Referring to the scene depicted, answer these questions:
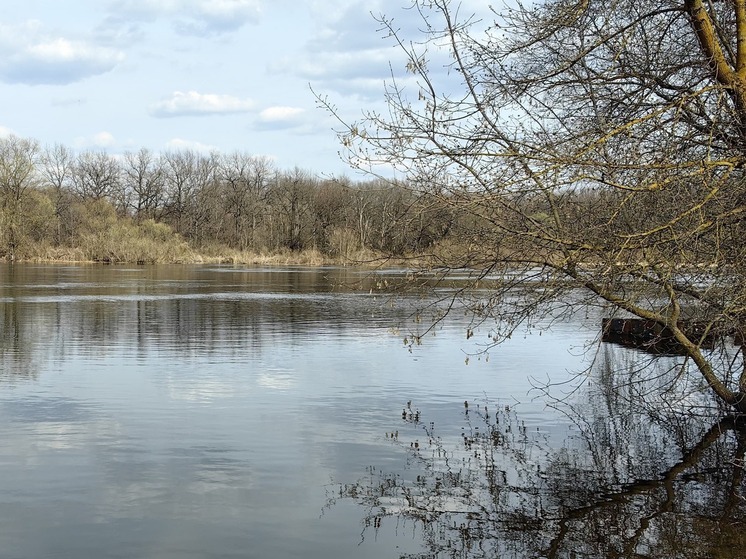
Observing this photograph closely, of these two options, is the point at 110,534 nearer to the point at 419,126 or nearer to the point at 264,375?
the point at 419,126

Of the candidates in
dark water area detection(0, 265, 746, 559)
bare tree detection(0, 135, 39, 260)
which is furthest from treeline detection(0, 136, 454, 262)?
dark water area detection(0, 265, 746, 559)

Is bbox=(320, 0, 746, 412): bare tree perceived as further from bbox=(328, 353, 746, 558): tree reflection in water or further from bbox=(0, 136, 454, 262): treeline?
bbox=(0, 136, 454, 262): treeline

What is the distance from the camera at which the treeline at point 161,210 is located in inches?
3059

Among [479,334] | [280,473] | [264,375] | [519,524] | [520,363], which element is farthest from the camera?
[479,334]

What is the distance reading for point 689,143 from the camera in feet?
30.9

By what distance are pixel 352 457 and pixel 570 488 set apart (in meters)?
2.62

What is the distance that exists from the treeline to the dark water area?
49.9 meters

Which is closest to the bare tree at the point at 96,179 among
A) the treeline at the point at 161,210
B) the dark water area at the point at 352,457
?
the treeline at the point at 161,210

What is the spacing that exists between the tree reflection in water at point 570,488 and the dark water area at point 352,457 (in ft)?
0.10

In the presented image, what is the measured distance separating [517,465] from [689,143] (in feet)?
13.7

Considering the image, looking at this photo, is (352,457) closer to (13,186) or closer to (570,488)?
(570,488)

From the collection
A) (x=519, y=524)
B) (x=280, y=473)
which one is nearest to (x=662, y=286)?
(x=519, y=524)

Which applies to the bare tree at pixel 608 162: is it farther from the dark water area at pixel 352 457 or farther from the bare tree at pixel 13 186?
the bare tree at pixel 13 186

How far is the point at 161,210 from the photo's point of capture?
3991 inches
